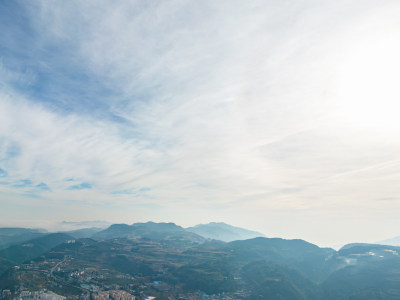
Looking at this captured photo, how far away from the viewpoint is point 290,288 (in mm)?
197875

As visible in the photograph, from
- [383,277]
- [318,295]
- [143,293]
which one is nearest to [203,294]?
[143,293]

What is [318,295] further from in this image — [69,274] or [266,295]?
[69,274]

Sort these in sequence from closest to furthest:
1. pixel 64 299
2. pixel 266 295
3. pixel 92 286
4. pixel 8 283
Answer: pixel 64 299
pixel 8 283
pixel 92 286
pixel 266 295

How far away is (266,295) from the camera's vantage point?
188000mm

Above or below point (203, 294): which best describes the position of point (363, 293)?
above

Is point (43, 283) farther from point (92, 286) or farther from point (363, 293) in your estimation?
point (363, 293)

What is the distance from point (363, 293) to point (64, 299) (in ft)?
688

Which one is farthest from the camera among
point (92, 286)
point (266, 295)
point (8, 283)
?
point (266, 295)

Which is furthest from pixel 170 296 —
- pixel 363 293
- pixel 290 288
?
pixel 363 293

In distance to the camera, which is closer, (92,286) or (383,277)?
(92,286)

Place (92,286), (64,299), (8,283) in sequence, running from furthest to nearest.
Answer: (92,286) → (8,283) → (64,299)

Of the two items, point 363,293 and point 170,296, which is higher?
point 363,293

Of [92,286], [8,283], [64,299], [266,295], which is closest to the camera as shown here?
[64,299]

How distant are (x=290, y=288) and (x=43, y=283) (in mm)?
191915
